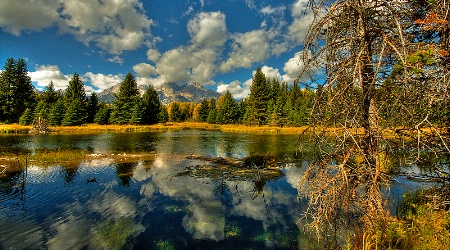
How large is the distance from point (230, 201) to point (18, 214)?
975 cm

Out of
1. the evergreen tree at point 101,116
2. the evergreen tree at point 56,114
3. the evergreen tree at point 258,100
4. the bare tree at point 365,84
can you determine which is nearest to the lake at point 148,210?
the bare tree at point 365,84

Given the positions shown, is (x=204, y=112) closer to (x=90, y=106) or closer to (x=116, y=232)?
(x=90, y=106)

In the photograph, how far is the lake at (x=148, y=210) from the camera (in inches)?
349

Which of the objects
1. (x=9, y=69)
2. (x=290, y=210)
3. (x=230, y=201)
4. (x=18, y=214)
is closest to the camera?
(x=18, y=214)

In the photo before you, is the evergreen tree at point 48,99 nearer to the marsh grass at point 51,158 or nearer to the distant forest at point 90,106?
the distant forest at point 90,106

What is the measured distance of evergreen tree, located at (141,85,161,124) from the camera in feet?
265

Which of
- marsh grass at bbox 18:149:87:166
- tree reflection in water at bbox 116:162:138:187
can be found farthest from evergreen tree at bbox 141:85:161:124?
tree reflection in water at bbox 116:162:138:187

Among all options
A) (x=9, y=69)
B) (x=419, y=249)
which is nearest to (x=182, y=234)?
(x=419, y=249)

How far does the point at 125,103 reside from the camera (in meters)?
75.9

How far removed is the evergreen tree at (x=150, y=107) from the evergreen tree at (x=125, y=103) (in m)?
3.95

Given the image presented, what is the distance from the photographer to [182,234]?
30.8 ft

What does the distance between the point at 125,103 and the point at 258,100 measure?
42577 mm

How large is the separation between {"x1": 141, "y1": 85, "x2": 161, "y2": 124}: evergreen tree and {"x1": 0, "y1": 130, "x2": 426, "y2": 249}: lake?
204ft

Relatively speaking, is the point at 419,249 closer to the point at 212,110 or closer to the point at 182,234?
the point at 182,234
